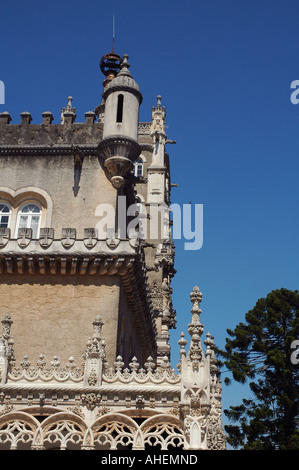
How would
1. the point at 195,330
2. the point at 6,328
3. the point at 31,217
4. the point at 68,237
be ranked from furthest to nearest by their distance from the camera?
the point at 31,217 → the point at 68,237 → the point at 6,328 → the point at 195,330

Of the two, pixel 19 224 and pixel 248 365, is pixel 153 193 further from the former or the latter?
pixel 19 224

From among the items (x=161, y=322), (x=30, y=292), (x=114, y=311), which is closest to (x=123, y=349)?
(x=114, y=311)

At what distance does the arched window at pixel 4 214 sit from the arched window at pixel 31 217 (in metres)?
0.55

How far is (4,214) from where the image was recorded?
27891 mm

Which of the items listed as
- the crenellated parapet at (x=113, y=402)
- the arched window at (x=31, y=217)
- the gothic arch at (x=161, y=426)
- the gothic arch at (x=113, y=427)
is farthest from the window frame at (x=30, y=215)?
the gothic arch at (x=161, y=426)

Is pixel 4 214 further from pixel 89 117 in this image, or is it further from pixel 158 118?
pixel 158 118

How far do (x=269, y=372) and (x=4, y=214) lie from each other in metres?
18.2

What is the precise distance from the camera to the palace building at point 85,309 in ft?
59.7

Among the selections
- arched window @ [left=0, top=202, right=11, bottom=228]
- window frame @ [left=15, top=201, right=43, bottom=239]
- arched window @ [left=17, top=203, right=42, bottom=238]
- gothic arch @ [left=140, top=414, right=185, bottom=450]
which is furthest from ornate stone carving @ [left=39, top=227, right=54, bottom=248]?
gothic arch @ [left=140, top=414, right=185, bottom=450]

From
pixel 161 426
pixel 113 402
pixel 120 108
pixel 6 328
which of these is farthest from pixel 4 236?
pixel 161 426

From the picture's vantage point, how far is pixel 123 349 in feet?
87.6

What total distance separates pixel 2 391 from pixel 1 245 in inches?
307

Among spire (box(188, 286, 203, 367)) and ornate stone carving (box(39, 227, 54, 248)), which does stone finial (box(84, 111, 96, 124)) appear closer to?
ornate stone carving (box(39, 227, 54, 248))

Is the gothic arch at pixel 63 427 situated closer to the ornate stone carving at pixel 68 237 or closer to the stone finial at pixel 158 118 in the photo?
the ornate stone carving at pixel 68 237
